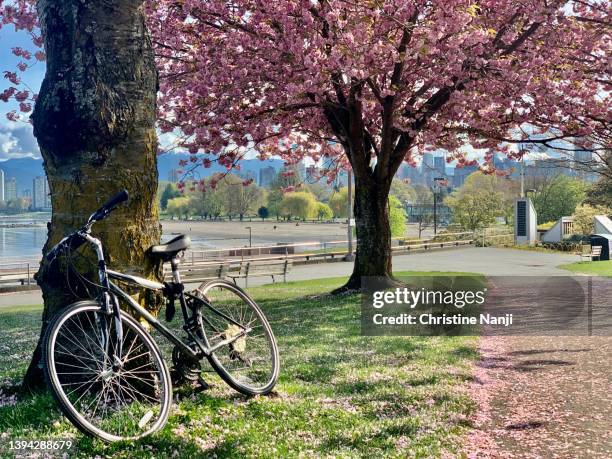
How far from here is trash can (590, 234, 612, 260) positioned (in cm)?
3612

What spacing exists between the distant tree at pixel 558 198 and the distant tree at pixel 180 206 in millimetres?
78929

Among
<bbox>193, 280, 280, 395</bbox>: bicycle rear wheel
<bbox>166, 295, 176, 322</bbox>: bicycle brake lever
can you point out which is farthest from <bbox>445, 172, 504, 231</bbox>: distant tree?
<bbox>166, 295, 176, 322</bbox>: bicycle brake lever

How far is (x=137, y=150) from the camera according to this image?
16.8ft

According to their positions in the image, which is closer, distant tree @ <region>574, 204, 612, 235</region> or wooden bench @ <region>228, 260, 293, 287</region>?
wooden bench @ <region>228, 260, 293, 287</region>

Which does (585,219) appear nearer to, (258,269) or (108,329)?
(258,269)

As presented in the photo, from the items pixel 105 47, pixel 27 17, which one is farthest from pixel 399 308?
pixel 27 17

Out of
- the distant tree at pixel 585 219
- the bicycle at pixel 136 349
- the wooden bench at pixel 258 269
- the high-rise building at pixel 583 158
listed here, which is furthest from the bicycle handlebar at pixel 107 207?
the distant tree at pixel 585 219

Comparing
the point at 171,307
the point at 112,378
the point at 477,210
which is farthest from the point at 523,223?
the point at 112,378

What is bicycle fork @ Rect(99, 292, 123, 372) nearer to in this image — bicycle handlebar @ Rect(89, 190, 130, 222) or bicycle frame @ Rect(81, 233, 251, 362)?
bicycle frame @ Rect(81, 233, 251, 362)

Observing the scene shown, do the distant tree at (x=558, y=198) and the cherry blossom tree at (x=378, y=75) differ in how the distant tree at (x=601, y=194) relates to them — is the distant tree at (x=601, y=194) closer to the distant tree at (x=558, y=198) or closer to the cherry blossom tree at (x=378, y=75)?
the distant tree at (x=558, y=198)

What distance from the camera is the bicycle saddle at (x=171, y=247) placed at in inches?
187

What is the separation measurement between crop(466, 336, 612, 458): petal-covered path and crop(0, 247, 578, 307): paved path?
16.1m

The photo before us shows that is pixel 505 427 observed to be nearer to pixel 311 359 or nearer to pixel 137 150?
pixel 311 359

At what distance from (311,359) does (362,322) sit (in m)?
4.03
